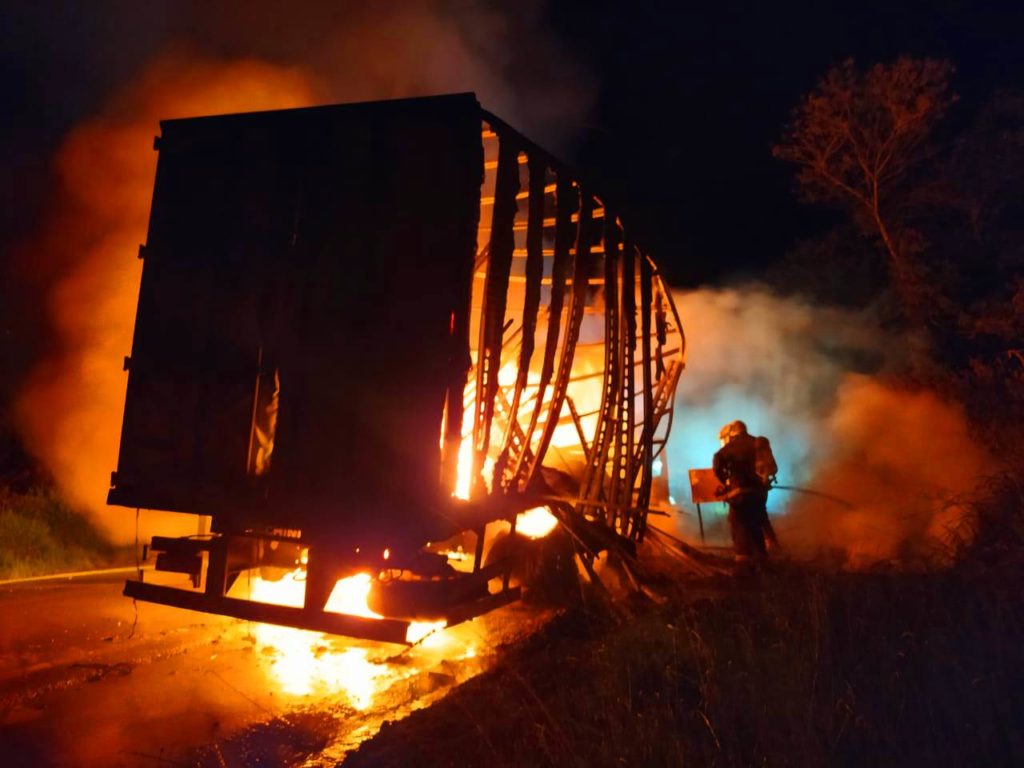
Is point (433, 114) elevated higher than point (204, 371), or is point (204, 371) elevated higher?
point (433, 114)

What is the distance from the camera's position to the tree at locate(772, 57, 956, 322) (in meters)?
13.0

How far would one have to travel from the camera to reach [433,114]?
3.95 meters

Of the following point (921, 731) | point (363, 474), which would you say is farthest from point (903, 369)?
point (363, 474)

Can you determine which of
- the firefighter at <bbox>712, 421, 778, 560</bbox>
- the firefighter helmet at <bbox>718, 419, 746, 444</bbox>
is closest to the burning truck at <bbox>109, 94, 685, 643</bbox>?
the firefighter at <bbox>712, 421, 778, 560</bbox>

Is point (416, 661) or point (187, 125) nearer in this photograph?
point (187, 125)

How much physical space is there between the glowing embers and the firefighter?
150 inches

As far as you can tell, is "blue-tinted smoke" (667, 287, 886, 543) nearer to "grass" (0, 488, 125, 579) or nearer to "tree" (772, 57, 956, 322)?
"tree" (772, 57, 956, 322)

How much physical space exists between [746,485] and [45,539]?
333 inches

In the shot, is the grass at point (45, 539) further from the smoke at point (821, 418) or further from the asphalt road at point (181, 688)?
the smoke at point (821, 418)

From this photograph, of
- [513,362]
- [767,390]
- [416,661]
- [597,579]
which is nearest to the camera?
[416,661]

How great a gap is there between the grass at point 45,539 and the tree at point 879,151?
14.2 meters

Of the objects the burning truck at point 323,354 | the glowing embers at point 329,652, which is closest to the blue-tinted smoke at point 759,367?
the glowing embers at point 329,652

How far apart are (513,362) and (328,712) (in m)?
5.30

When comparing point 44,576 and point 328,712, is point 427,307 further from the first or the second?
point 44,576
